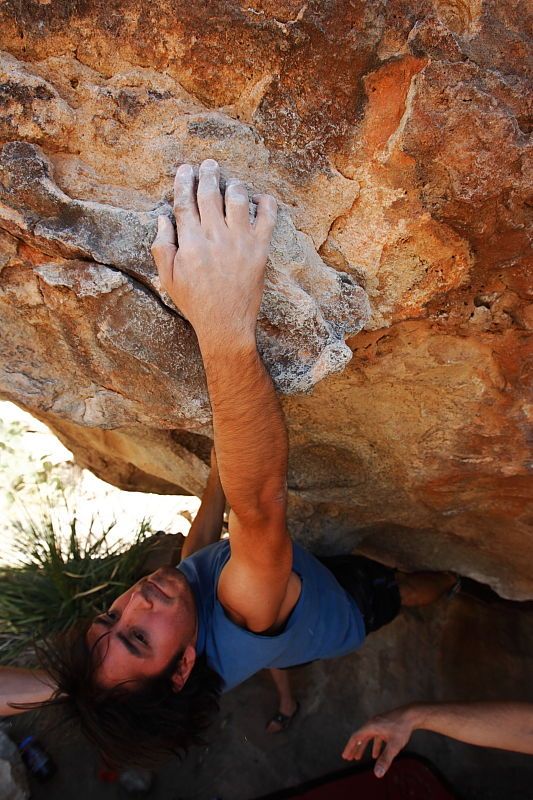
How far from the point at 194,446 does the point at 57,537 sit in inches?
58.6

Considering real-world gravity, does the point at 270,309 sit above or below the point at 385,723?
above

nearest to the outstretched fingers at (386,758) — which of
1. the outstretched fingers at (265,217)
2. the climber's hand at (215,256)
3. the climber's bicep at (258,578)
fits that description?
the climber's bicep at (258,578)

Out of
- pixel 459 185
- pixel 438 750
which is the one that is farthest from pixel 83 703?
pixel 438 750

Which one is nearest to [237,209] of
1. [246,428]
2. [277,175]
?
[277,175]

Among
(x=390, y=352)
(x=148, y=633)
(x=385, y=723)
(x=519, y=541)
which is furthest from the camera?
(x=519, y=541)

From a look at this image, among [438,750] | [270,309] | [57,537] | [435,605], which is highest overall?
[270,309]

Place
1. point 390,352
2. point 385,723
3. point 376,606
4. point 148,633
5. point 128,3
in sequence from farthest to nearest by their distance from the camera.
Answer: point 376,606 < point 385,723 < point 148,633 < point 390,352 < point 128,3

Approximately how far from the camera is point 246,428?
1.02 metres

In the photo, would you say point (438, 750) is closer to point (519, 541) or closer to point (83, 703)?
point (519, 541)

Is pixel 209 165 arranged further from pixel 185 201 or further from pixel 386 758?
pixel 386 758

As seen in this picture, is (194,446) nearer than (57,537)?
Yes

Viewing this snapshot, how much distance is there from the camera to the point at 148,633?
4.83ft

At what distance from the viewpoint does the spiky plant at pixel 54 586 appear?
8.84ft

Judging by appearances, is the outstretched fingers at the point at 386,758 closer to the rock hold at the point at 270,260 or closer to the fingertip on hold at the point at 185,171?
the rock hold at the point at 270,260
